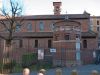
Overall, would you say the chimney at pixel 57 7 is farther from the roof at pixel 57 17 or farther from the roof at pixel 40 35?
the roof at pixel 40 35

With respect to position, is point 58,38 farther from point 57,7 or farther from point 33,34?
point 57,7

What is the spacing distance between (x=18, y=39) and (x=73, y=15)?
580 inches

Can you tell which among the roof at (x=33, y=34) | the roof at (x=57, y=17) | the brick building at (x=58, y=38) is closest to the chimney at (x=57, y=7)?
the brick building at (x=58, y=38)

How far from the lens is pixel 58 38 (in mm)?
55812

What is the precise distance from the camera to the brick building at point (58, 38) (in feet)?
174

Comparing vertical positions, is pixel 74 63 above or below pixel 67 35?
below

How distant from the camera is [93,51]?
192ft

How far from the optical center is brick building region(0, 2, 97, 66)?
53031 millimetres

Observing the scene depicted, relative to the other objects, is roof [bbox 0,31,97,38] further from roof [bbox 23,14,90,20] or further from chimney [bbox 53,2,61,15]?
chimney [bbox 53,2,61,15]

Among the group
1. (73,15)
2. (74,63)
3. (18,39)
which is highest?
(73,15)

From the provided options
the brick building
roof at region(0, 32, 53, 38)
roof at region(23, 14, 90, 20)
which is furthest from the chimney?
roof at region(0, 32, 53, 38)

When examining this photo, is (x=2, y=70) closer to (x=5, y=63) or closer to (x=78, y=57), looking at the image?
(x=5, y=63)

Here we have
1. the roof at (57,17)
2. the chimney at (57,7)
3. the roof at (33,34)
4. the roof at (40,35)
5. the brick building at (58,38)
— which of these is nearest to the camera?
the brick building at (58,38)

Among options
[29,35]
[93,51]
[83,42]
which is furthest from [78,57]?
[29,35]
